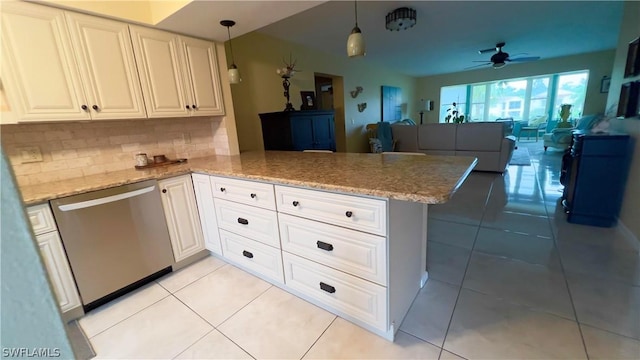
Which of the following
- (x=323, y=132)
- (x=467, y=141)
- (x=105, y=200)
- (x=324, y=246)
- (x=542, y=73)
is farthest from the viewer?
(x=542, y=73)

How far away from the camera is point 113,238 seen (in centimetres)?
170

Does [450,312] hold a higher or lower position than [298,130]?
lower

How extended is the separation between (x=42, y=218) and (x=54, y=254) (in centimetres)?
22

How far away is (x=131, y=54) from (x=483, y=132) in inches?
196

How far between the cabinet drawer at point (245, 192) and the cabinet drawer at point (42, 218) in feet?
2.95

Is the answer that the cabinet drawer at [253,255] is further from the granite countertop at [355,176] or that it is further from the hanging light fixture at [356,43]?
the hanging light fixture at [356,43]

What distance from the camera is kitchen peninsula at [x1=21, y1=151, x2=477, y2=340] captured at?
1.22 meters

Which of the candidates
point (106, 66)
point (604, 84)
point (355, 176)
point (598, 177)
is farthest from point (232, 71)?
point (604, 84)

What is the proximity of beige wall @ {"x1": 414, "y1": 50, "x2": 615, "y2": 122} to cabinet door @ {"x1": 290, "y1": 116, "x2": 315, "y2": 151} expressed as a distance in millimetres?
7635

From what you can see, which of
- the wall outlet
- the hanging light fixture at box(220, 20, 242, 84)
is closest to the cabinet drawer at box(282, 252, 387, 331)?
the hanging light fixture at box(220, 20, 242, 84)

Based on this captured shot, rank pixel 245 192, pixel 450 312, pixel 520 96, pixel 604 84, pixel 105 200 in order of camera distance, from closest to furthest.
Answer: pixel 450 312
pixel 105 200
pixel 245 192
pixel 604 84
pixel 520 96

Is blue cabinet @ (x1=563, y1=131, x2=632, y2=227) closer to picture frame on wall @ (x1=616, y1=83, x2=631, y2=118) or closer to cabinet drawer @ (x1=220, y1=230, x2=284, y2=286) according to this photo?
picture frame on wall @ (x1=616, y1=83, x2=631, y2=118)

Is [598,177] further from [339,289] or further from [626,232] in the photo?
[339,289]

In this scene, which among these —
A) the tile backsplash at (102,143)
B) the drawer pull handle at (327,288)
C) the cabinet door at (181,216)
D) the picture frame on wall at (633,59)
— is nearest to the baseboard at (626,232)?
the picture frame on wall at (633,59)
